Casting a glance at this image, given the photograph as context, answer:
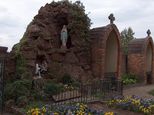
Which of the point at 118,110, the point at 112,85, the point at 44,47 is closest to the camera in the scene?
the point at 118,110

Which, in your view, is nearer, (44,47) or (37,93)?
(37,93)

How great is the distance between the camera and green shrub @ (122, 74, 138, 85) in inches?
853

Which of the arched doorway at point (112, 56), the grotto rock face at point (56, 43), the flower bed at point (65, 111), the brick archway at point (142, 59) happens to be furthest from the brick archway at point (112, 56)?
the flower bed at point (65, 111)

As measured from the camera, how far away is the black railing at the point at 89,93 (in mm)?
13312

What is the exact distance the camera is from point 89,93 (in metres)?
14.8

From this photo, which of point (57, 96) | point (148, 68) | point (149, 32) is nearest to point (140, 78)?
point (148, 68)

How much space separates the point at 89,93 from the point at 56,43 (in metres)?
5.16

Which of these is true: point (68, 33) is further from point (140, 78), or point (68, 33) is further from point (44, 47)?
point (140, 78)

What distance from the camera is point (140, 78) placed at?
23.4m

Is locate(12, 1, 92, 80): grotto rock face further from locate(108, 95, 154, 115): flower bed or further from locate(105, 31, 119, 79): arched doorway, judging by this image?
locate(108, 95, 154, 115): flower bed

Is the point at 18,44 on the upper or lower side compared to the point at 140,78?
upper

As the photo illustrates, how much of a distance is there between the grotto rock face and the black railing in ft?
9.64

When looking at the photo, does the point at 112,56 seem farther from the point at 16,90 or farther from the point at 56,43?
the point at 16,90

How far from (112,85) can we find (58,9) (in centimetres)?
567
